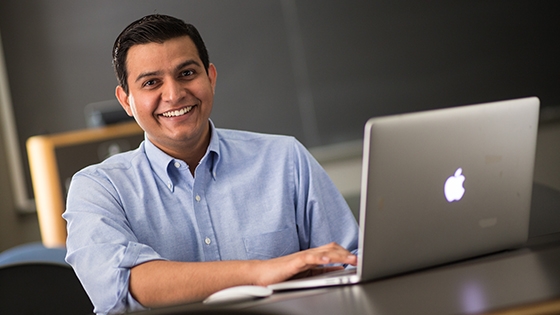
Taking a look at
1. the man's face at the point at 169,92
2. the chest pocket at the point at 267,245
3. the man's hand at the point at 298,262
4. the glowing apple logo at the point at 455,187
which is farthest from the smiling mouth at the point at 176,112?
the glowing apple logo at the point at 455,187

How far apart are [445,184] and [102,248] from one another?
77cm

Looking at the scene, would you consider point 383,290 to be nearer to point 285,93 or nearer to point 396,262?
point 396,262

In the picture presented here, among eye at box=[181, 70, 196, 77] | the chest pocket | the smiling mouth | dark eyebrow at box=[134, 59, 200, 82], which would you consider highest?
dark eyebrow at box=[134, 59, 200, 82]

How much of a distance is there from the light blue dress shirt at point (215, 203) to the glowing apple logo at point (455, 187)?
2.16ft

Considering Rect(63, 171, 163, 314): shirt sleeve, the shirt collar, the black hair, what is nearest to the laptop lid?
Rect(63, 171, 163, 314): shirt sleeve

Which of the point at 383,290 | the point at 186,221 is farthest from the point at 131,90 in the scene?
the point at 383,290

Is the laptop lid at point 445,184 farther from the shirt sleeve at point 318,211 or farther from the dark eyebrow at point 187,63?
the dark eyebrow at point 187,63

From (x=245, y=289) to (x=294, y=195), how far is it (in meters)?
0.77

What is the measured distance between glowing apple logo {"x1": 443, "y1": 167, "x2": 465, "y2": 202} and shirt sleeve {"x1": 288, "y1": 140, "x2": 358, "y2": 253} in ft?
2.16

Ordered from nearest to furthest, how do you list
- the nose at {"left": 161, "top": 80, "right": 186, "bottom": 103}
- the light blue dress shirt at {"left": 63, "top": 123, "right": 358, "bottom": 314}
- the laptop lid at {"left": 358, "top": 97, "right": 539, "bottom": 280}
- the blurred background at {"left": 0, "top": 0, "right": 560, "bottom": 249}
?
the laptop lid at {"left": 358, "top": 97, "right": 539, "bottom": 280} → the light blue dress shirt at {"left": 63, "top": 123, "right": 358, "bottom": 314} → the nose at {"left": 161, "top": 80, "right": 186, "bottom": 103} → the blurred background at {"left": 0, "top": 0, "right": 560, "bottom": 249}

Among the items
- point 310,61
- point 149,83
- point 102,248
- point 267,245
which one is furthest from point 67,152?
point 102,248

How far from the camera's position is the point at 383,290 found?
1.09 m

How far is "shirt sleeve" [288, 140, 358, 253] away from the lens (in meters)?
1.86

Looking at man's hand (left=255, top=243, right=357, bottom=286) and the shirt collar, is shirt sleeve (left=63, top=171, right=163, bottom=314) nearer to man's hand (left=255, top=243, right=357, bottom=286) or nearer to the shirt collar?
the shirt collar
